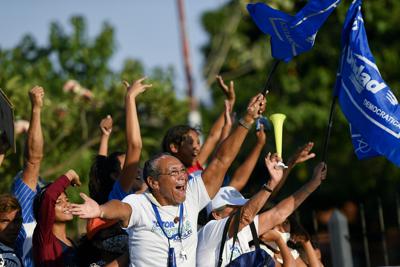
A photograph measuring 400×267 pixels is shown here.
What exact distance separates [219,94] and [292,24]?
17799 millimetres

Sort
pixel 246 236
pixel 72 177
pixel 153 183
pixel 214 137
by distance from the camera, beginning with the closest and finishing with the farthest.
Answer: pixel 153 183
pixel 246 236
pixel 72 177
pixel 214 137

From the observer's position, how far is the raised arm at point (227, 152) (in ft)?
21.2

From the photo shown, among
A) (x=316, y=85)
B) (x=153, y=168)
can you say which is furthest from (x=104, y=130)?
(x=316, y=85)

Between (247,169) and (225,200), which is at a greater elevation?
(247,169)

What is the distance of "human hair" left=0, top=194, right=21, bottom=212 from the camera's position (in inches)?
259

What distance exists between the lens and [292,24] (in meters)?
7.23

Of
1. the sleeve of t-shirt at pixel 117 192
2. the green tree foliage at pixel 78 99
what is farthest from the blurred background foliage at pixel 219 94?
the sleeve of t-shirt at pixel 117 192

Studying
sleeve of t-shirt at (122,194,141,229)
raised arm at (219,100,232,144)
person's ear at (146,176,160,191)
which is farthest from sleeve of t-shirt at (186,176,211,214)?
raised arm at (219,100,232,144)

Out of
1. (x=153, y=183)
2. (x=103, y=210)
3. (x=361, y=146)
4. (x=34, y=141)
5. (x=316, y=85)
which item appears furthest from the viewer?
(x=316, y=85)

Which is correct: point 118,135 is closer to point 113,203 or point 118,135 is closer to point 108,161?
point 108,161

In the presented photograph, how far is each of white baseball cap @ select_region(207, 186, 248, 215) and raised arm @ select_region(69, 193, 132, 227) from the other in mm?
981

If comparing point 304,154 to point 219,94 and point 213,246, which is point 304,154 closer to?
point 213,246

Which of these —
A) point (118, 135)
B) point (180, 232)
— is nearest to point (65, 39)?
point (118, 135)

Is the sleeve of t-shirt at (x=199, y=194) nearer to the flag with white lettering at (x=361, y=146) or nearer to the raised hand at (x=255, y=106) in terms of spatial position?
the raised hand at (x=255, y=106)
